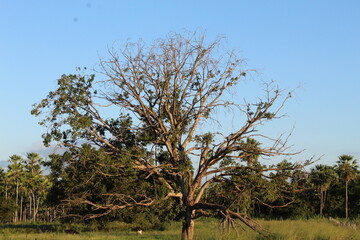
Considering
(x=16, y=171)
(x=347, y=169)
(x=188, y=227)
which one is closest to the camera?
(x=188, y=227)

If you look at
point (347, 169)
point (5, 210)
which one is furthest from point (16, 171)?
point (347, 169)

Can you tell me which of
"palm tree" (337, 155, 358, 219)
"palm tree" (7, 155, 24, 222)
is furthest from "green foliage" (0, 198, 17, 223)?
"palm tree" (337, 155, 358, 219)

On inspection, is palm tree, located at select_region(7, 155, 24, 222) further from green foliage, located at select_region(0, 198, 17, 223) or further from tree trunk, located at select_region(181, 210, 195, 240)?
tree trunk, located at select_region(181, 210, 195, 240)

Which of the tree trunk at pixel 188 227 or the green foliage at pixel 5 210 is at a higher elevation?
the tree trunk at pixel 188 227

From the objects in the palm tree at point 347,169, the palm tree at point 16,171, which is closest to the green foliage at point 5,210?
the palm tree at point 16,171

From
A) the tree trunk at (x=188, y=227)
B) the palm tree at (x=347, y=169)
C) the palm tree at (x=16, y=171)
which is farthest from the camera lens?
the palm tree at (x=16, y=171)

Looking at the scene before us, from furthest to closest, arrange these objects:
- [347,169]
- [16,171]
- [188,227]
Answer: [16,171], [347,169], [188,227]

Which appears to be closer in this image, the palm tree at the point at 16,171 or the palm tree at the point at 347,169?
the palm tree at the point at 347,169

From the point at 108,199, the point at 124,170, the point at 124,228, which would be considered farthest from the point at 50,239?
the point at 124,228

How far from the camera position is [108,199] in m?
23.3

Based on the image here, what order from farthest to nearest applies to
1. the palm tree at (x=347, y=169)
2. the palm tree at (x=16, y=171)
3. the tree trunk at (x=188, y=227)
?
the palm tree at (x=16, y=171) < the palm tree at (x=347, y=169) < the tree trunk at (x=188, y=227)

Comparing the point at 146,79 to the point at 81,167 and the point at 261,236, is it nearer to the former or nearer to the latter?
the point at 81,167

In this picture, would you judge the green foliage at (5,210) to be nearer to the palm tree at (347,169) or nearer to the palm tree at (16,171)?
the palm tree at (16,171)

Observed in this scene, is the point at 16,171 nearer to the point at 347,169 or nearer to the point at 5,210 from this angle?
the point at 5,210
